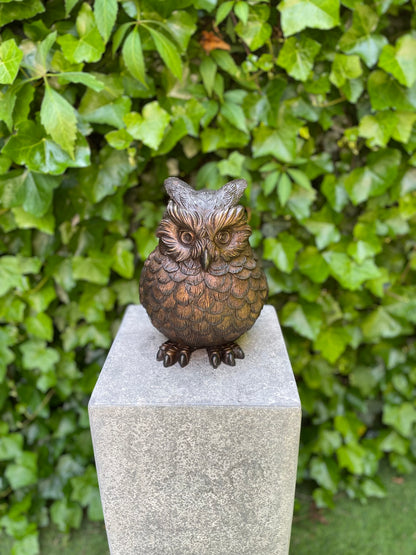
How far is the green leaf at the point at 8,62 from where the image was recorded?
86cm

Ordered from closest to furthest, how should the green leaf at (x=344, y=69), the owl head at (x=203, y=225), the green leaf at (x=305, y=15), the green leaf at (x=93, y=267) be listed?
the owl head at (x=203, y=225) → the green leaf at (x=305, y=15) → the green leaf at (x=344, y=69) → the green leaf at (x=93, y=267)

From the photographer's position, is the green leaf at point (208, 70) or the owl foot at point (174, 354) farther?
the green leaf at point (208, 70)

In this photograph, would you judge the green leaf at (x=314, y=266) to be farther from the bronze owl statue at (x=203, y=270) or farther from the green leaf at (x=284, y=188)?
the bronze owl statue at (x=203, y=270)

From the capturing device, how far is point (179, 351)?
84 cm

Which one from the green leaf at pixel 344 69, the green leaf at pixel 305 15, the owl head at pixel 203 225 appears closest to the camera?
the owl head at pixel 203 225

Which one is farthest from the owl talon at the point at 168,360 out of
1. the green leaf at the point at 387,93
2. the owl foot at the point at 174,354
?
the green leaf at the point at 387,93

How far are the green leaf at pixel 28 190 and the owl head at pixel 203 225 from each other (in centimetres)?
44

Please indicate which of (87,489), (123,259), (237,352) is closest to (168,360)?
(237,352)

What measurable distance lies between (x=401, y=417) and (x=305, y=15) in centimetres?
124

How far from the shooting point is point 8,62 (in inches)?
34.1

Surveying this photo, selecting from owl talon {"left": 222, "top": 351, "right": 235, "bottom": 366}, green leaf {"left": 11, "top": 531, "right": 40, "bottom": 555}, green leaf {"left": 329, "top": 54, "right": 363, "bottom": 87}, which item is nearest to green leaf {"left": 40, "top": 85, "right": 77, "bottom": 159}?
owl talon {"left": 222, "top": 351, "right": 235, "bottom": 366}

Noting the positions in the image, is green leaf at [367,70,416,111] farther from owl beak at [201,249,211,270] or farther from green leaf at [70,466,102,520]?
green leaf at [70,466,102,520]

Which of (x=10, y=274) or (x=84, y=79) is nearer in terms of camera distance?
(x=84, y=79)

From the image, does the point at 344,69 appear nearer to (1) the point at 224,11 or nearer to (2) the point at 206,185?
(1) the point at 224,11
